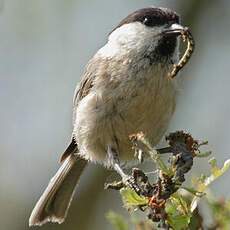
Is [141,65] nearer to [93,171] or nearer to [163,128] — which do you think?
[163,128]

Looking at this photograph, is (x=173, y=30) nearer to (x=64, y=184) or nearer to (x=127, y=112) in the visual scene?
(x=127, y=112)

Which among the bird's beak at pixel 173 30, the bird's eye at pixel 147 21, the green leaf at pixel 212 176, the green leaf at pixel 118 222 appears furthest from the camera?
the bird's eye at pixel 147 21

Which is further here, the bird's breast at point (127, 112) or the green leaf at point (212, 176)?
the bird's breast at point (127, 112)

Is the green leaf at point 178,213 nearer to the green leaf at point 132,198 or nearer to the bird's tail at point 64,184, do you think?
the green leaf at point 132,198

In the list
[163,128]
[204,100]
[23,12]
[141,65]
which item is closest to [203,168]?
Result: [163,128]

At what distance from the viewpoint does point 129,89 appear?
3.67m

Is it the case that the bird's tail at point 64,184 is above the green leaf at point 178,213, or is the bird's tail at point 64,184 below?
below

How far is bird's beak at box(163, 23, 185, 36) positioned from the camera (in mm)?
3584

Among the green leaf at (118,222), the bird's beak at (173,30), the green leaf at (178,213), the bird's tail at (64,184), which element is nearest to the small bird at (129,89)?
the bird's beak at (173,30)

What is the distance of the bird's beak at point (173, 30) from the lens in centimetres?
358

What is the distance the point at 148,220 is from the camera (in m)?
1.80

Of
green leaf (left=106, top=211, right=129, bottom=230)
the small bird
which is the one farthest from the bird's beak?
green leaf (left=106, top=211, right=129, bottom=230)

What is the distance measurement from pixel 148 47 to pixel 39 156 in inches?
127

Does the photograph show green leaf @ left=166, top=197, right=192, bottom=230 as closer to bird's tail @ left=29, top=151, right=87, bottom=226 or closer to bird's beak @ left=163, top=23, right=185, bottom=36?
bird's beak @ left=163, top=23, right=185, bottom=36
